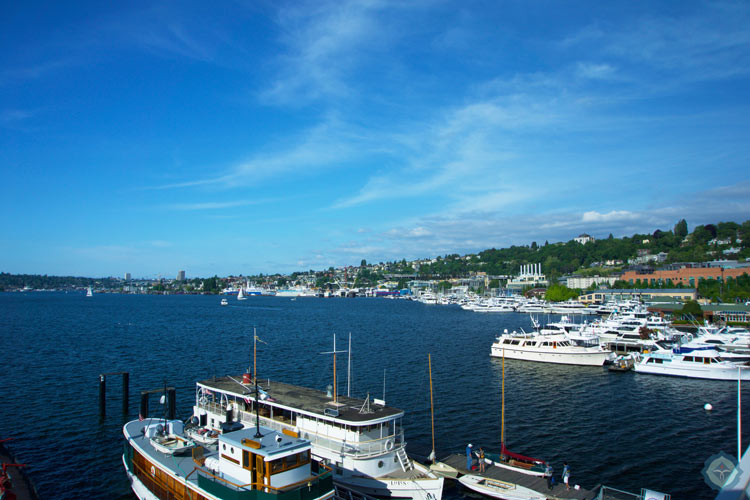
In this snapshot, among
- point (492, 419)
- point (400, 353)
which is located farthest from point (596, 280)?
point (492, 419)

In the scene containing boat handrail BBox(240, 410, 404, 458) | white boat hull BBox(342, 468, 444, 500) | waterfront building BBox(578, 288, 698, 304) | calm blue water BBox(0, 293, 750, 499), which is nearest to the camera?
white boat hull BBox(342, 468, 444, 500)

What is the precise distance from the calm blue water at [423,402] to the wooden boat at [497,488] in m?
1.14

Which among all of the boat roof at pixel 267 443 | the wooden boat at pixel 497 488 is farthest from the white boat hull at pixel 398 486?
the boat roof at pixel 267 443

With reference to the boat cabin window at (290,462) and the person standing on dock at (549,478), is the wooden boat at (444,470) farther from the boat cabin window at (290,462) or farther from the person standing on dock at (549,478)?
the boat cabin window at (290,462)

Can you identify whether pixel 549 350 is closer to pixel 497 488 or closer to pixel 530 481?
pixel 530 481

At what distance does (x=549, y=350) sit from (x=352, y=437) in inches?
1594

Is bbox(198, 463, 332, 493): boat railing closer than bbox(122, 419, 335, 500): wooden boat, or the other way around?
bbox(198, 463, 332, 493): boat railing

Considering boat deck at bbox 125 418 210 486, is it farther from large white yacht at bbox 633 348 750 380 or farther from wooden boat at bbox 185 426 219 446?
large white yacht at bbox 633 348 750 380

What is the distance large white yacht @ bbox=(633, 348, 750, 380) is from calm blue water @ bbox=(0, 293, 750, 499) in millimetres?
1487

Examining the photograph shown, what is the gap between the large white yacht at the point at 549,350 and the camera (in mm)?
54062

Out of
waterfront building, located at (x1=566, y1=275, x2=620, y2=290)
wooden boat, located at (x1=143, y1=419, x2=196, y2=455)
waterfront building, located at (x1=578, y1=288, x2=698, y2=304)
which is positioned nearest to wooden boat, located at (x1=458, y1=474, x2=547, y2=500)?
wooden boat, located at (x1=143, y1=419, x2=196, y2=455)

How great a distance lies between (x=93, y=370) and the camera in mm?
47812

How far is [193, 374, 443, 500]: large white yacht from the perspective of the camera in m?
21.0

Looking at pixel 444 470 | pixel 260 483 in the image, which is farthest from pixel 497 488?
pixel 260 483
